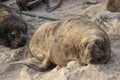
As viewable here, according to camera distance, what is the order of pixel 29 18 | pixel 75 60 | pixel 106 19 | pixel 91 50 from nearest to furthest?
pixel 91 50 < pixel 75 60 < pixel 106 19 < pixel 29 18

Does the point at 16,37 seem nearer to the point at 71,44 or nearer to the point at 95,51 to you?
the point at 71,44

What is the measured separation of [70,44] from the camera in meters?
3.92

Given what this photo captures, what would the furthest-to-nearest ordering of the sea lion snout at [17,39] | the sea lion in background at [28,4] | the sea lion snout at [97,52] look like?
the sea lion in background at [28,4], the sea lion snout at [17,39], the sea lion snout at [97,52]

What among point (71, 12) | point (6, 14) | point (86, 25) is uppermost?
point (86, 25)

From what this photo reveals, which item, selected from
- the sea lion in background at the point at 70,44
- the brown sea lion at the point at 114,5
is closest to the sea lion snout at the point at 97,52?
the sea lion in background at the point at 70,44

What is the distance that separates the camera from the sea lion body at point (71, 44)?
3568mm

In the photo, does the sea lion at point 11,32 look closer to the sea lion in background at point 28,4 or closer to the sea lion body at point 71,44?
the sea lion body at point 71,44

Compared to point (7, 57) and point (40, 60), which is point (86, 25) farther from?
point (7, 57)

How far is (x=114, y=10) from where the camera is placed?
600 centimetres

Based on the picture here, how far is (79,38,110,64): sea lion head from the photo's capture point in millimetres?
3500

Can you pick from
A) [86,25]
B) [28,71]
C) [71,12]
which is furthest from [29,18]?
[86,25]

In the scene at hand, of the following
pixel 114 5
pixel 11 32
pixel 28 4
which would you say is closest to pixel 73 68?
pixel 11 32

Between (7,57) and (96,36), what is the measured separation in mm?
2241

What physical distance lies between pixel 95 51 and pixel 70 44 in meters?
0.49
